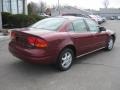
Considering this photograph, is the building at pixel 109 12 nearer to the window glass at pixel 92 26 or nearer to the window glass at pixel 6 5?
the window glass at pixel 6 5

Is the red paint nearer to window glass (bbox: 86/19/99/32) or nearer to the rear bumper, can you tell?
the rear bumper

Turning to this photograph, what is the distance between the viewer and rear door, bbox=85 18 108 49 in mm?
6809

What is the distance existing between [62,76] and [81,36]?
1.53 meters

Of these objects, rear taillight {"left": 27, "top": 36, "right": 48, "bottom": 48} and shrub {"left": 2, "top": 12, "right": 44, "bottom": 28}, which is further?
shrub {"left": 2, "top": 12, "right": 44, "bottom": 28}

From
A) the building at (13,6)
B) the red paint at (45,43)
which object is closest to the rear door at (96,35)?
the red paint at (45,43)

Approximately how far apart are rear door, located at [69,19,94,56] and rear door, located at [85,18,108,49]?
0.83 ft

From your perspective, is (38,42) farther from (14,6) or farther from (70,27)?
(14,6)

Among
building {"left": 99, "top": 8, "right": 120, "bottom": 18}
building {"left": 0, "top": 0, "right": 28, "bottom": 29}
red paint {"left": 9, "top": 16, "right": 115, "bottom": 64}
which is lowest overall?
red paint {"left": 9, "top": 16, "right": 115, "bottom": 64}

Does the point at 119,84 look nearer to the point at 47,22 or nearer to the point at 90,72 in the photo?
the point at 90,72

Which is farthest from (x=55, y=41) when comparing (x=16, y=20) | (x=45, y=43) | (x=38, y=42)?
(x=16, y=20)

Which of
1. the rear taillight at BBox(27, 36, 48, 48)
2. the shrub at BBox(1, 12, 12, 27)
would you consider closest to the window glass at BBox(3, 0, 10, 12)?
the shrub at BBox(1, 12, 12, 27)

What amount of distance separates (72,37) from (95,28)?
169 cm

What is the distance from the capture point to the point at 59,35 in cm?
533

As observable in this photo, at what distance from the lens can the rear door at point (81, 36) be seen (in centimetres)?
589
